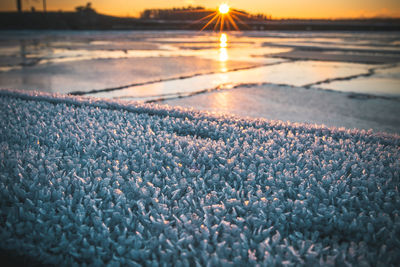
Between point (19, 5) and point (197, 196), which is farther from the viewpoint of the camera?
point (19, 5)

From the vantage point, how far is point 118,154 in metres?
1.70

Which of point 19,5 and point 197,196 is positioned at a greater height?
point 19,5

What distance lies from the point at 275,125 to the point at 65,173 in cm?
155

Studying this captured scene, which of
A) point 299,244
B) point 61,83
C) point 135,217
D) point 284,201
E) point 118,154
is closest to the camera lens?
point 299,244

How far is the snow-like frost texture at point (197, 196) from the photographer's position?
1036 mm

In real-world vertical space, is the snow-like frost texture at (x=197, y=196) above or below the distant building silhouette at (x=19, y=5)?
below

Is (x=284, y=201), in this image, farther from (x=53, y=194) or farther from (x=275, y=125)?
(x=275, y=125)

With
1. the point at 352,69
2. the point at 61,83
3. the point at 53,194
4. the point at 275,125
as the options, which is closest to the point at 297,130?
the point at 275,125

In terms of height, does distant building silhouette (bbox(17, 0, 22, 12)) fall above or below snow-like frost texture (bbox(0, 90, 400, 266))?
above

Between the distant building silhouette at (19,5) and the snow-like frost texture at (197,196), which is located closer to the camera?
the snow-like frost texture at (197,196)

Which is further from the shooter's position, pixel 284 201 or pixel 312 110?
pixel 312 110

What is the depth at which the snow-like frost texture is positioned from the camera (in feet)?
3.40

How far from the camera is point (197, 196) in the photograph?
1.34m

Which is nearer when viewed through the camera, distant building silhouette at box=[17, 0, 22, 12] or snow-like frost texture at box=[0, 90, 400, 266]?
snow-like frost texture at box=[0, 90, 400, 266]
